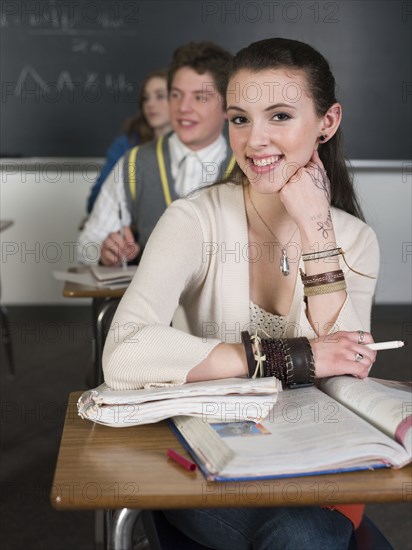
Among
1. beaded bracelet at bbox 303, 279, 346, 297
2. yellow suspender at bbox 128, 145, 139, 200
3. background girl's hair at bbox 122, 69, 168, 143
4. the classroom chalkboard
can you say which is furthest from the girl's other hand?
the classroom chalkboard

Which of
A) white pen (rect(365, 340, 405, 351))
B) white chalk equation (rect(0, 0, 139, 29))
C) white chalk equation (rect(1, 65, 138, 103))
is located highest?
white chalk equation (rect(0, 0, 139, 29))

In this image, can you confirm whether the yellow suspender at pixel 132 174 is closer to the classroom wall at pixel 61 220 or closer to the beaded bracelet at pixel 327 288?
the beaded bracelet at pixel 327 288

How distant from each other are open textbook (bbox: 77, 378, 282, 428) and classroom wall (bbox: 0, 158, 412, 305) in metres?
4.09

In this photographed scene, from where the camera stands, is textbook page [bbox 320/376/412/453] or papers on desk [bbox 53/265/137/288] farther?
papers on desk [bbox 53/265/137/288]

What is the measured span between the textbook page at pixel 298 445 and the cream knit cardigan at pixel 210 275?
0.30 metres

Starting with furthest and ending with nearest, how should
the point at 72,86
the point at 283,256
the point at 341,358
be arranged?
the point at 72,86, the point at 283,256, the point at 341,358

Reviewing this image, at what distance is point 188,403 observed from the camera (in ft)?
3.91

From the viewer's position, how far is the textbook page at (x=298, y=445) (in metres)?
1.02

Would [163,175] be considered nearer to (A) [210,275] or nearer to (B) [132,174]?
(B) [132,174]

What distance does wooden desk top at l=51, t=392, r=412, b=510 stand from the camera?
3.23ft

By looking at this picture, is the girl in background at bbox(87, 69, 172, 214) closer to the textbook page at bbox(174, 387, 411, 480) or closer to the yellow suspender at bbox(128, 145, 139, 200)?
the yellow suspender at bbox(128, 145, 139, 200)

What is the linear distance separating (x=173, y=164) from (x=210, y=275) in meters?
1.65

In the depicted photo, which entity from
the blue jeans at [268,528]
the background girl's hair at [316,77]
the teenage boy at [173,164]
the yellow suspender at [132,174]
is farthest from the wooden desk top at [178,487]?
the yellow suspender at [132,174]

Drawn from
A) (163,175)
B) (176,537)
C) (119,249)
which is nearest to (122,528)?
(176,537)
